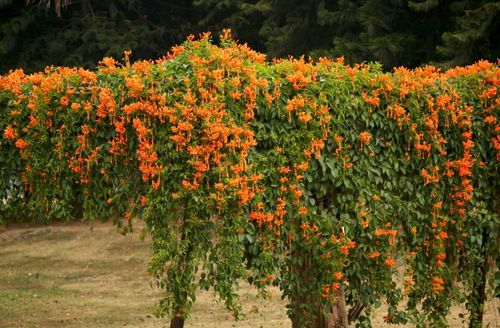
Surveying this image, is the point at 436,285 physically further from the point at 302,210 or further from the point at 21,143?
the point at 21,143

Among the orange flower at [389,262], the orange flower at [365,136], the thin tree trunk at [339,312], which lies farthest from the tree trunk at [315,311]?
the orange flower at [365,136]

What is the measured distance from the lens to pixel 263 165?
23.0ft

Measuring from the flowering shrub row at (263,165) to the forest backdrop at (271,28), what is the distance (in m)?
7.67

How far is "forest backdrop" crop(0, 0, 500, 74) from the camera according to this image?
53.0 ft

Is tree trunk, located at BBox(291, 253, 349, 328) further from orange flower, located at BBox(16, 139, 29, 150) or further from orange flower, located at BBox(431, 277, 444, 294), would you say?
orange flower, located at BBox(16, 139, 29, 150)

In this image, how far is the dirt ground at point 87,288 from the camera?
36.9 ft

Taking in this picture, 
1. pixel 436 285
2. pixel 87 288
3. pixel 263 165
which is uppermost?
pixel 263 165

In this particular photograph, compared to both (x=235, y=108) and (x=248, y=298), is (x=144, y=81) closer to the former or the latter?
(x=235, y=108)

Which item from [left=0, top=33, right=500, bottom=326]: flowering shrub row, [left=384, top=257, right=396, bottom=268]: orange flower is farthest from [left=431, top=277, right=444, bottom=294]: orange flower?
[left=384, top=257, right=396, bottom=268]: orange flower

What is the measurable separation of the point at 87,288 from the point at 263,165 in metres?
7.57

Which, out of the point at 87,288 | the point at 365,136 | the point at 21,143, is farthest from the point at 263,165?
the point at 87,288

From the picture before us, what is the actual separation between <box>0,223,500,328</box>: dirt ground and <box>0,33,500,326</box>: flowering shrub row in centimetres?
104

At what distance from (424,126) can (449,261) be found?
4.77 ft

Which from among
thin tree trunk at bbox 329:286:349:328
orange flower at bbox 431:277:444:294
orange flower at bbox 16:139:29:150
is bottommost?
thin tree trunk at bbox 329:286:349:328
